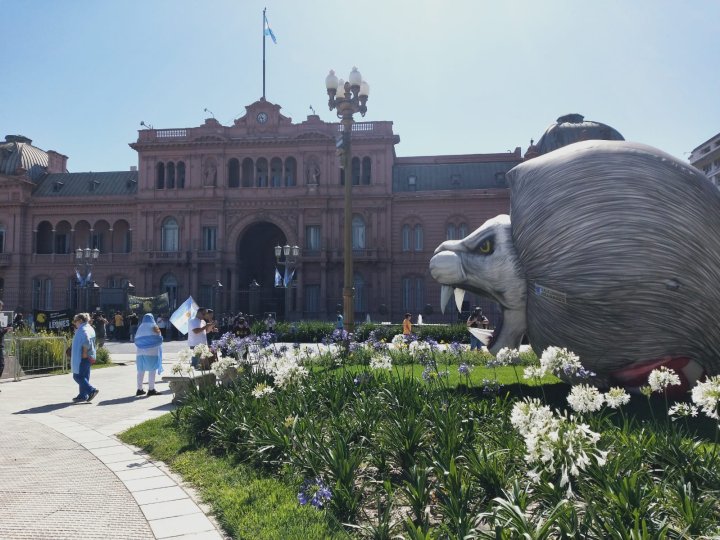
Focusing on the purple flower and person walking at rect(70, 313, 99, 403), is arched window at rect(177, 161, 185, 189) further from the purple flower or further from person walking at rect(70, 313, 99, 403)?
the purple flower

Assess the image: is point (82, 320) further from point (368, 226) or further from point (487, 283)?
point (368, 226)

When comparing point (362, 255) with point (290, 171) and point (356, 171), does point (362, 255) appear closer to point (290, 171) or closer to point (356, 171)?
point (356, 171)

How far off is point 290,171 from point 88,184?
17.6 meters

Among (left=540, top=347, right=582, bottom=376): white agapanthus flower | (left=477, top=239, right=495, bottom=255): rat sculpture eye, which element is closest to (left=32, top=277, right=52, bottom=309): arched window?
(left=477, top=239, right=495, bottom=255): rat sculpture eye

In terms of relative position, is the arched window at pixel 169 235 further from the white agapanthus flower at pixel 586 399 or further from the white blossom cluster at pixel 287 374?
the white agapanthus flower at pixel 586 399

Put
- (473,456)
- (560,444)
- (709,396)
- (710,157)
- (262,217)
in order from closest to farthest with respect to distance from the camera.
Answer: (560,444), (709,396), (473,456), (262,217), (710,157)

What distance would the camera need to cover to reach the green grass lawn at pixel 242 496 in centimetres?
382

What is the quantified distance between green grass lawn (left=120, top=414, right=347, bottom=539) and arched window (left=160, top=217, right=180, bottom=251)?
3723 cm

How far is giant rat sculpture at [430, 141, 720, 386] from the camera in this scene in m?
6.27

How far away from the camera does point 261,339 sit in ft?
29.4

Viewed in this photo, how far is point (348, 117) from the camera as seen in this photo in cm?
1273

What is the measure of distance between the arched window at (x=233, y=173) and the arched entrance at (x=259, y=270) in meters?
3.44

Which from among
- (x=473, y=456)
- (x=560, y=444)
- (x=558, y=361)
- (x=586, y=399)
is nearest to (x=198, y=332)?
(x=473, y=456)

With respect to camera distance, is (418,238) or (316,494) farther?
(418,238)
